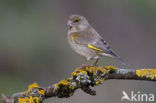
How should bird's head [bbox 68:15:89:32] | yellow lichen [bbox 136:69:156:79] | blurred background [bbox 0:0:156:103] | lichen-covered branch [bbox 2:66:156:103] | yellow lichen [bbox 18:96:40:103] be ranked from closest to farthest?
1. yellow lichen [bbox 18:96:40:103]
2. lichen-covered branch [bbox 2:66:156:103]
3. yellow lichen [bbox 136:69:156:79]
4. bird's head [bbox 68:15:89:32]
5. blurred background [bbox 0:0:156:103]

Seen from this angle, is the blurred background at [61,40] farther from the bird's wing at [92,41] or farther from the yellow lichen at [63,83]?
the yellow lichen at [63,83]

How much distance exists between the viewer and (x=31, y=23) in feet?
31.3

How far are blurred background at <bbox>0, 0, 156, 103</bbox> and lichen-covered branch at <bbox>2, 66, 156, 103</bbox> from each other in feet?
8.50

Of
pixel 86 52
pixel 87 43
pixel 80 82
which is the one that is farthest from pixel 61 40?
pixel 80 82

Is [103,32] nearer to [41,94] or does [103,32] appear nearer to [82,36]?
[82,36]

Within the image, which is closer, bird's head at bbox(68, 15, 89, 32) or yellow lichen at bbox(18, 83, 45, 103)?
yellow lichen at bbox(18, 83, 45, 103)

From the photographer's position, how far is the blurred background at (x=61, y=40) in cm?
908

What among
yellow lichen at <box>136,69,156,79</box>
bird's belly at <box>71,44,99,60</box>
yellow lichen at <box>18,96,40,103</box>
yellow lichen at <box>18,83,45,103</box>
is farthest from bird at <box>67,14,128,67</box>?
yellow lichen at <box>18,96,40,103</box>

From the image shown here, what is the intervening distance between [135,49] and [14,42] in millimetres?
4147

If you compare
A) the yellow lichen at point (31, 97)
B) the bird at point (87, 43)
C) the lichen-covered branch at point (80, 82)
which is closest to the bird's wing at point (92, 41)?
the bird at point (87, 43)

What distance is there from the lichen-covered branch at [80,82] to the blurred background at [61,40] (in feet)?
8.50

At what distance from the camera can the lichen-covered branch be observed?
182 inches

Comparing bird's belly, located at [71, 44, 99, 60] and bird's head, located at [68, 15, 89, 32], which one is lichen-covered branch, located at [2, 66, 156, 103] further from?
bird's head, located at [68, 15, 89, 32]

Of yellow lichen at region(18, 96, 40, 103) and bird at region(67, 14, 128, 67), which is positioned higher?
bird at region(67, 14, 128, 67)
